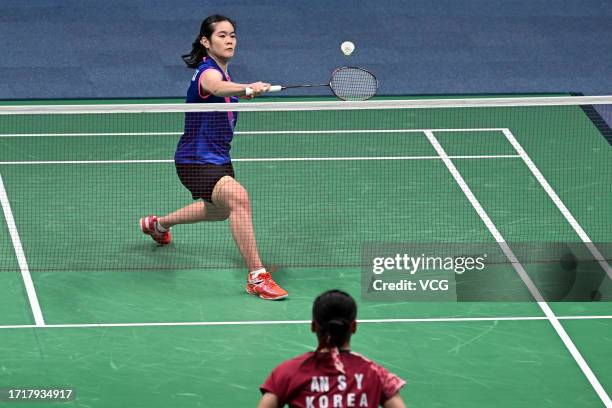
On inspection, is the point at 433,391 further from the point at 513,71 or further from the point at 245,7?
the point at 245,7

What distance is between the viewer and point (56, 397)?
25.8 ft

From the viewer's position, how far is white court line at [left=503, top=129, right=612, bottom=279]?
33.1 feet

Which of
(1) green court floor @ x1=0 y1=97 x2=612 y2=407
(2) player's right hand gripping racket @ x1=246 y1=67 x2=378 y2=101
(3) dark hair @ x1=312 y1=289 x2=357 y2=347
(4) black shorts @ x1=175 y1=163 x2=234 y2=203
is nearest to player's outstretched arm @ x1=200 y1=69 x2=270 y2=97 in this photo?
(4) black shorts @ x1=175 y1=163 x2=234 y2=203

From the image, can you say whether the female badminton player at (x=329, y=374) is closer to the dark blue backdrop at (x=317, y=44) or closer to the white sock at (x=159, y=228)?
the white sock at (x=159, y=228)

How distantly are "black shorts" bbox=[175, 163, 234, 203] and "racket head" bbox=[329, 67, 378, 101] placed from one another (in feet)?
4.01

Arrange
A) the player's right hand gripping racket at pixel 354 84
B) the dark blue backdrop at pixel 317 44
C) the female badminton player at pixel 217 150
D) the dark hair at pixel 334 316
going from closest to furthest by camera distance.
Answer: the dark hair at pixel 334 316, the female badminton player at pixel 217 150, the player's right hand gripping racket at pixel 354 84, the dark blue backdrop at pixel 317 44

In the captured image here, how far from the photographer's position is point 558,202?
36.7 feet

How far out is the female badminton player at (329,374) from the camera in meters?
5.07

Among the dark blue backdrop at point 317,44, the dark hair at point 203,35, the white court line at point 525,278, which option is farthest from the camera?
the dark blue backdrop at point 317,44

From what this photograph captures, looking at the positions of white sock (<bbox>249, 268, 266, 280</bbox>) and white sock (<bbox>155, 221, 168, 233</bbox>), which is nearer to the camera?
white sock (<bbox>249, 268, 266, 280</bbox>)

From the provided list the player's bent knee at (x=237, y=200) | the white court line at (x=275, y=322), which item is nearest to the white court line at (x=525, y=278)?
the white court line at (x=275, y=322)

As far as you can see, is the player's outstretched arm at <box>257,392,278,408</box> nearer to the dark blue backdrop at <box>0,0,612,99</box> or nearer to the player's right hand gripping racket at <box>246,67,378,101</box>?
the player's right hand gripping racket at <box>246,67,378,101</box>

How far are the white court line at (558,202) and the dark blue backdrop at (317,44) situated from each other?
7.69 feet

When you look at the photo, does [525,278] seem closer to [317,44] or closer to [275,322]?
[275,322]
